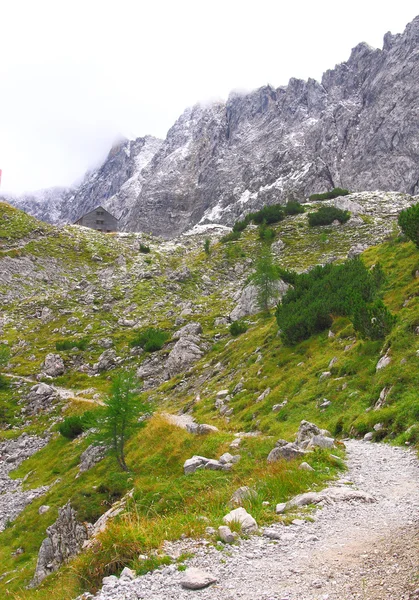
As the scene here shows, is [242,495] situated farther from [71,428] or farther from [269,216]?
[269,216]

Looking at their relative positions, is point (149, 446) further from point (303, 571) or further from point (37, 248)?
point (37, 248)

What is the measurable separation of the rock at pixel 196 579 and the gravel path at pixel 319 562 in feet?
0.27

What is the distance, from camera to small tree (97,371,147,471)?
1898 cm

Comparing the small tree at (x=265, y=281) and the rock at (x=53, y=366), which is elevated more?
the small tree at (x=265, y=281)

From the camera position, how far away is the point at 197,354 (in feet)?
139

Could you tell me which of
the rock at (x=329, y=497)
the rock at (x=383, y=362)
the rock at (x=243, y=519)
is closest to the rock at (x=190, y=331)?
the rock at (x=383, y=362)

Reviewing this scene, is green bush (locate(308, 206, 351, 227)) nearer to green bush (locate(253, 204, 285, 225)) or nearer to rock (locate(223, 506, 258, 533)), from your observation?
green bush (locate(253, 204, 285, 225))

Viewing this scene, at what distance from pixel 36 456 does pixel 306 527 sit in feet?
98.6

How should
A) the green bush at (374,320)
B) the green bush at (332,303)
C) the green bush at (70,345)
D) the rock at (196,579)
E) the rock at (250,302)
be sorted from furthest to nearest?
1. the green bush at (70,345)
2. the rock at (250,302)
3. the green bush at (332,303)
4. the green bush at (374,320)
5. the rock at (196,579)

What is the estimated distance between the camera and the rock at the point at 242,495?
29.6 ft

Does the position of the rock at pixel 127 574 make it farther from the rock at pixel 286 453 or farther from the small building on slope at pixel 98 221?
the small building on slope at pixel 98 221

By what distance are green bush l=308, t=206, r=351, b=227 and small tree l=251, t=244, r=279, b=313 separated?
4082 cm

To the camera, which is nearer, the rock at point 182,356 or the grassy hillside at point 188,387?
the grassy hillside at point 188,387

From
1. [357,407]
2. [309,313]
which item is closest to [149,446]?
[357,407]
